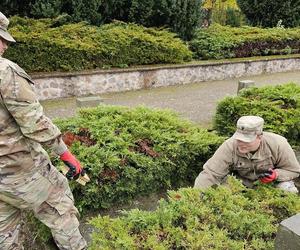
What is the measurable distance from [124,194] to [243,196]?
58.9 inches

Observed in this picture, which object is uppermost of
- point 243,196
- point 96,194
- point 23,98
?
point 23,98

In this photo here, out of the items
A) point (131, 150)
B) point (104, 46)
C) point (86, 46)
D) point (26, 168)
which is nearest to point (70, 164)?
point (26, 168)

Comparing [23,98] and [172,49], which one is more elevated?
[23,98]

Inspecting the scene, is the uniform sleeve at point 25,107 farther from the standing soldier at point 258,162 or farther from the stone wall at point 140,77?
the stone wall at point 140,77

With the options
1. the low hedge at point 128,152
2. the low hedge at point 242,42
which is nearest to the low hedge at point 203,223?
the low hedge at point 128,152

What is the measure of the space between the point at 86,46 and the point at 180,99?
2.30 metres

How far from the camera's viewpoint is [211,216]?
270cm

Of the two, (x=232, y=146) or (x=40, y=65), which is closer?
(x=232, y=146)

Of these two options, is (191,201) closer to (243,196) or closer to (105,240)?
(243,196)

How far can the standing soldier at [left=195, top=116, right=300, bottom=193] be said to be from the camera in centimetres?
368

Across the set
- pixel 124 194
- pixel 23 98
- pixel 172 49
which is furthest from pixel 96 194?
pixel 172 49

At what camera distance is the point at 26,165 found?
9.04ft

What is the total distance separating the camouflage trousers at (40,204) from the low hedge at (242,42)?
8.45 metres

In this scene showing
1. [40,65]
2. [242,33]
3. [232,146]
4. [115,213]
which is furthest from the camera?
[242,33]
